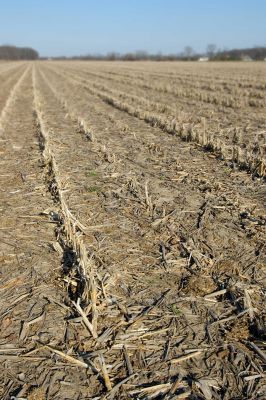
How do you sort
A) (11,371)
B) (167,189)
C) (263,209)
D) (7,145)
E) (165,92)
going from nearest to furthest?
(11,371)
(263,209)
(167,189)
(7,145)
(165,92)

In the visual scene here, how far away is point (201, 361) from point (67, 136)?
888cm

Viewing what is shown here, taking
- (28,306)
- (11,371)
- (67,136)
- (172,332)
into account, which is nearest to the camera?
(11,371)

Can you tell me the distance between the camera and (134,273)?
4.37 m

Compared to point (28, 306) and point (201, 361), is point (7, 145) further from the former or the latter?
point (201, 361)

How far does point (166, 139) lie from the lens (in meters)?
10.5

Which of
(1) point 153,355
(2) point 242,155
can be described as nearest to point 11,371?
(1) point 153,355

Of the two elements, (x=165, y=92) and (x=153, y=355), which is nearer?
(x=153, y=355)

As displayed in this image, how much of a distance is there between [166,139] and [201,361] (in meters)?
7.84

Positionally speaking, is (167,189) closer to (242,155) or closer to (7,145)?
(242,155)

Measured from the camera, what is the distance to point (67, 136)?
11.2 meters

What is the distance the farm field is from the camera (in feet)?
10.1

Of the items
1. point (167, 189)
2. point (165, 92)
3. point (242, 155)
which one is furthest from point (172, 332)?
point (165, 92)

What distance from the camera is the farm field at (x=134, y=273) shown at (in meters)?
3.08

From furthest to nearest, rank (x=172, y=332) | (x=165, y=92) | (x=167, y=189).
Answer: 1. (x=165, y=92)
2. (x=167, y=189)
3. (x=172, y=332)
